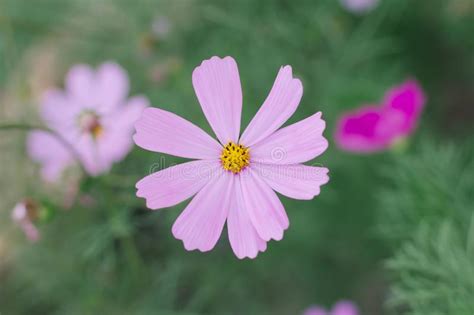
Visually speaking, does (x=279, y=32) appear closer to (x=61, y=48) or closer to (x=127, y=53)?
(x=127, y=53)

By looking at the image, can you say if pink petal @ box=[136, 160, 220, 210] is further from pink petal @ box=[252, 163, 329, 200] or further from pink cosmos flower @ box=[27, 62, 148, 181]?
pink cosmos flower @ box=[27, 62, 148, 181]

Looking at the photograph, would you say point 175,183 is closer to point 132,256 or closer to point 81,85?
point 132,256

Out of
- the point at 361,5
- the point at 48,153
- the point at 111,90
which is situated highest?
the point at 361,5

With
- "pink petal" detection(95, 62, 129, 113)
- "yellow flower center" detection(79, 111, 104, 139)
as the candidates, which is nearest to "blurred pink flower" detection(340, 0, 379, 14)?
"pink petal" detection(95, 62, 129, 113)

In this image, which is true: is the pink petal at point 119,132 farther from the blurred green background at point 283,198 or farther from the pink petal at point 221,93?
the pink petal at point 221,93

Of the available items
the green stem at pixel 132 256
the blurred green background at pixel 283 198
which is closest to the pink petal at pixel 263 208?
the blurred green background at pixel 283 198

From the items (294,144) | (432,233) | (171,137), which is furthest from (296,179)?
(432,233)
